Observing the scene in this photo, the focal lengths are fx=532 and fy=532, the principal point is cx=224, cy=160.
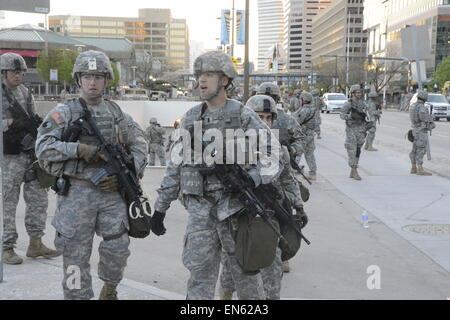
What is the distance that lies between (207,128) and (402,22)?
103m

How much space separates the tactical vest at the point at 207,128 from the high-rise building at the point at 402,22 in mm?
59527

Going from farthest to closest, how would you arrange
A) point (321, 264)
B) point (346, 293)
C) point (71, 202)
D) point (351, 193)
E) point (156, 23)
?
point (156, 23) < point (351, 193) < point (321, 264) < point (346, 293) < point (71, 202)

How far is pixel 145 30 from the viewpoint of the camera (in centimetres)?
16725

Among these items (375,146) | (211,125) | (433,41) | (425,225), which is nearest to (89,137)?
(211,125)

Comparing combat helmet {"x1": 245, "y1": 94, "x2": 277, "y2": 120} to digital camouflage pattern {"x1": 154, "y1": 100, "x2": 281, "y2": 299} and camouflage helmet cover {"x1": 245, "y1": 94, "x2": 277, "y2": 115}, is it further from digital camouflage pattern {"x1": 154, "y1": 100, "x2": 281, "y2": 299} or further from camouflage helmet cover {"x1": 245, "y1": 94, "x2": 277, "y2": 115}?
digital camouflage pattern {"x1": 154, "y1": 100, "x2": 281, "y2": 299}

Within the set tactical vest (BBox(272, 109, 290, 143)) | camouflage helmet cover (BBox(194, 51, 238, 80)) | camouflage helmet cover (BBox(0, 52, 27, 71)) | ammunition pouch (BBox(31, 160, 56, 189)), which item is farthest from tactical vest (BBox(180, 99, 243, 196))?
camouflage helmet cover (BBox(0, 52, 27, 71))

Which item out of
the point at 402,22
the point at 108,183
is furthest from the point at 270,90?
the point at 402,22

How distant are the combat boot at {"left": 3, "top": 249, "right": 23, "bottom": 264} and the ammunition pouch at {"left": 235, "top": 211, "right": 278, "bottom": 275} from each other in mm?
2767

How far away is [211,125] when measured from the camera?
11.7ft

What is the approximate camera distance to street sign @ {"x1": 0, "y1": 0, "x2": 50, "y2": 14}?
15.3 feet

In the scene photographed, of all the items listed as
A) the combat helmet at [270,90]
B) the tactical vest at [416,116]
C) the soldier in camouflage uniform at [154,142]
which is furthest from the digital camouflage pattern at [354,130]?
the combat helmet at [270,90]

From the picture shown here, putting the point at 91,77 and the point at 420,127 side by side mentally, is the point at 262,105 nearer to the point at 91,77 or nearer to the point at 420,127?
the point at 91,77
